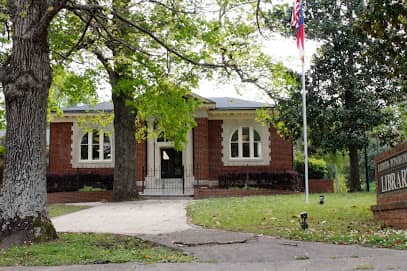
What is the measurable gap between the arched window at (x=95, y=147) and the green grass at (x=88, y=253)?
20332 mm

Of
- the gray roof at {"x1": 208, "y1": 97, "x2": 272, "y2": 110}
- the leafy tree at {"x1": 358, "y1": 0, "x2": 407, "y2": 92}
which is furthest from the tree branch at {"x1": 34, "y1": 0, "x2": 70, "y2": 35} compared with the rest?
the gray roof at {"x1": 208, "y1": 97, "x2": 272, "y2": 110}

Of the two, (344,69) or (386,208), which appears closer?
(386,208)

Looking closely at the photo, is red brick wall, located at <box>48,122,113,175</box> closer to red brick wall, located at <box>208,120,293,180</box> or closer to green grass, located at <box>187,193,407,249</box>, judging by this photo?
red brick wall, located at <box>208,120,293,180</box>

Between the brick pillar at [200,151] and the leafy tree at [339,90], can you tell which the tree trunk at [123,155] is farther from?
the leafy tree at [339,90]

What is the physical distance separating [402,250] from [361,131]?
57.2 ft

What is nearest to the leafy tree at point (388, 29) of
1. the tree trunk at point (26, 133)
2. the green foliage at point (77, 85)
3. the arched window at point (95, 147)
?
the tree trunk at point (26, 133)

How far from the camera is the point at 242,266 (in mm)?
6445

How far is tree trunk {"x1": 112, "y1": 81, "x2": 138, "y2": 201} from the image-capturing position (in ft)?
70.2

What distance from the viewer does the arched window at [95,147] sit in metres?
29.5

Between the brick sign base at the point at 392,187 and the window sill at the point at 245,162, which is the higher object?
the window sill at the point at 245,162

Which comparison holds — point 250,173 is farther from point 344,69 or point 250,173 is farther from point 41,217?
point 41,217

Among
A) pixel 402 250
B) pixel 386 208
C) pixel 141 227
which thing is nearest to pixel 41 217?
pixel 141 227

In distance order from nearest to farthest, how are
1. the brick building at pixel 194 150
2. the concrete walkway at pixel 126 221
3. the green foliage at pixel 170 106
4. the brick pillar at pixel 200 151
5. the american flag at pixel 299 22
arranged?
the concrete walkway at pixel 126 221
the green foliage at pixel 170 106
the american flag at pixel 299 22
the brick pillar at pixel 200 151
the brick building at pixel 194 150

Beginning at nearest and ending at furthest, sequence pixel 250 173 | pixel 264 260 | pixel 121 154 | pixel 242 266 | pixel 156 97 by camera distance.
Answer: pixel 242 266 → pixel 264 260 → pixel 156 97 → pixel 121 154 → pixel 250 173
